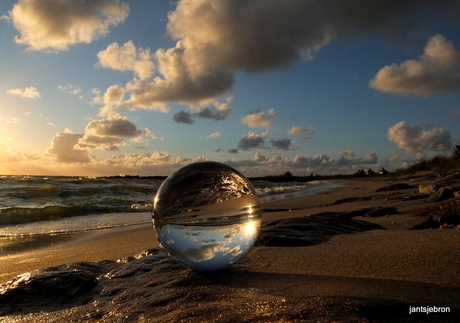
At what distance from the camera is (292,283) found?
2.03 meters

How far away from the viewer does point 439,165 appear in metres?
24.3

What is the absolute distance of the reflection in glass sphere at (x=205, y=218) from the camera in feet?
7.41

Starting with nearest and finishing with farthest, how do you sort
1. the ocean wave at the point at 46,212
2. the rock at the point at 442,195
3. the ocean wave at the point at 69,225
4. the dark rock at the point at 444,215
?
the dark rock at the point at 444,215 → the rock at the point at 442,195 → the ocean wave at the point at 69,225 → the ocean wave at the point at 46,212

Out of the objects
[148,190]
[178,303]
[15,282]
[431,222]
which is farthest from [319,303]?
[148,190]

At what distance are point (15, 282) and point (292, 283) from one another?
1992 mm

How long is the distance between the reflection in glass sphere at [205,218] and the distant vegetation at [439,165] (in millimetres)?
20338

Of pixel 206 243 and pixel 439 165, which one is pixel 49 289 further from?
pixel 439 165

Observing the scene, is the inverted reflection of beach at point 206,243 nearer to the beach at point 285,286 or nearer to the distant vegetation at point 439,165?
the beach at point 285,286

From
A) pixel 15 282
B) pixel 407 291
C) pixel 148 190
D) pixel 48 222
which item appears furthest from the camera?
pixel 148 190

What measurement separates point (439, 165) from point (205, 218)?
26.5 meters

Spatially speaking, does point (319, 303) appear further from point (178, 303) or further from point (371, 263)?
point (371, 263)

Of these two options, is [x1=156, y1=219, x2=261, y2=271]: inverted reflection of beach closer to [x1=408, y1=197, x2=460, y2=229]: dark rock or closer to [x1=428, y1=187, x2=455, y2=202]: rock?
[x1=408, y1=197, x2=460, y2=229]: dark rock

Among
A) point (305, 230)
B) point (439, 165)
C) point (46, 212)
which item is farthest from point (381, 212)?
point (439, 165)

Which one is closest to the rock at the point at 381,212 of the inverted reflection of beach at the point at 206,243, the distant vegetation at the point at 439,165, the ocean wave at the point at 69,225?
the inverted reflection of beach at the point at 206,243
